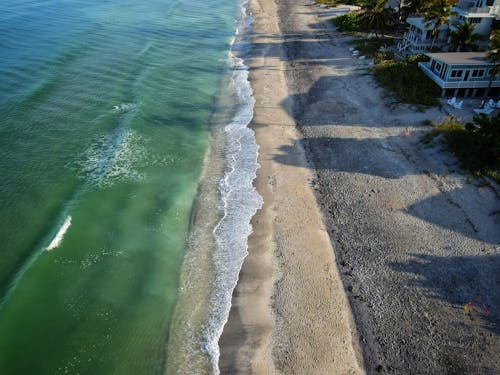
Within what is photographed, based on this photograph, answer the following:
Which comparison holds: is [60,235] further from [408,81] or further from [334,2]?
[334,2]

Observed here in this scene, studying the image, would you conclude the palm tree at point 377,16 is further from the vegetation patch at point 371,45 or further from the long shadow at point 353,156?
the long shadow at point 353,156

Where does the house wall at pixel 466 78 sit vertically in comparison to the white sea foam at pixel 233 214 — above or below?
above

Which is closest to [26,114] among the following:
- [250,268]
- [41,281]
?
[41,281]

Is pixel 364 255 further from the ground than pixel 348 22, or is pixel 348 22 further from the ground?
pixel 348 22

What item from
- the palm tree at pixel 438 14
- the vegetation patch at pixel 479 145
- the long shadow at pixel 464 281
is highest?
the palm tree at pixel 438 14

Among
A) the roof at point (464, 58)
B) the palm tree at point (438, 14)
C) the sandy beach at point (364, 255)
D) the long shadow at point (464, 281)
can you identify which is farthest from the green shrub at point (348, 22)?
the long shadow at point (464, 281)

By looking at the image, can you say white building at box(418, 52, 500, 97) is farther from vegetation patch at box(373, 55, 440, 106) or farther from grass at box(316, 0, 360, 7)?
grass at box(316, 0, 360, 7)

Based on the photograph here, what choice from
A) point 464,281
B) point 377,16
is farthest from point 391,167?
point 377,16
